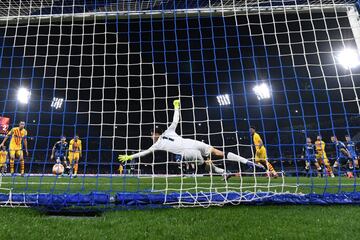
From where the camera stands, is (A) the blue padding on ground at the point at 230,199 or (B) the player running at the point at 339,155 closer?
(A) the blue padding on ground at the point at 230,199

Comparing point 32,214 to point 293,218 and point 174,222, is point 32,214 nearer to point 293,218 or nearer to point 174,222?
point 174,222

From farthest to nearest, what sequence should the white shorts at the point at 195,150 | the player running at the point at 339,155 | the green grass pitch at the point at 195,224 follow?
1. the white shorts at the point at 195,150
2. the player running at the point at 339,155
3. the green grass pitch at the point at 195,224

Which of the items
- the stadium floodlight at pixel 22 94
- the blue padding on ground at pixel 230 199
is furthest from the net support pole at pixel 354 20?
the stadium floodlight at pixel 22 94

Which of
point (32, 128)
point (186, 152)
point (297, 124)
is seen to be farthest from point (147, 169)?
point (186, 152)

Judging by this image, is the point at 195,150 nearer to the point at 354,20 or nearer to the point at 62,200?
the point at 62,200

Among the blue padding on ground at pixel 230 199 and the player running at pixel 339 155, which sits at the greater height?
the player running at pixel 339 155

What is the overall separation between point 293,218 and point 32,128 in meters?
31.7

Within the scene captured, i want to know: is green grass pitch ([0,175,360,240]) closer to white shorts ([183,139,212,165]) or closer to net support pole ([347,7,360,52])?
white shorts ([183,139,212,165])

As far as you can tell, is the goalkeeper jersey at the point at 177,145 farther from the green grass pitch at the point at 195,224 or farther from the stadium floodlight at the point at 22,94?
the green grass pitch at the point at 195,224

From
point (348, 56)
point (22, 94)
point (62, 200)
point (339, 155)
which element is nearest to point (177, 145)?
point (62, 200)

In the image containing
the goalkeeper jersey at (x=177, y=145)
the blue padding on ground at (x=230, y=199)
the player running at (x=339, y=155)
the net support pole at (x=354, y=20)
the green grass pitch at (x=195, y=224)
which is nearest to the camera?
the green grass pitch at (x=195, y=224)

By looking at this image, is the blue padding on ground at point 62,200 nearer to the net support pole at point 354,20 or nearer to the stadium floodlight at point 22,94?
the stadium floodlight at point 22,94

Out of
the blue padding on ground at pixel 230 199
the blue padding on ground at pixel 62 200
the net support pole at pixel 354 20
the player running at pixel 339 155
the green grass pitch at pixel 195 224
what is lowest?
the green grass pitch at pixel 195 224

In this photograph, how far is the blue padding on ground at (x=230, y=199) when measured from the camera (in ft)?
14.4
